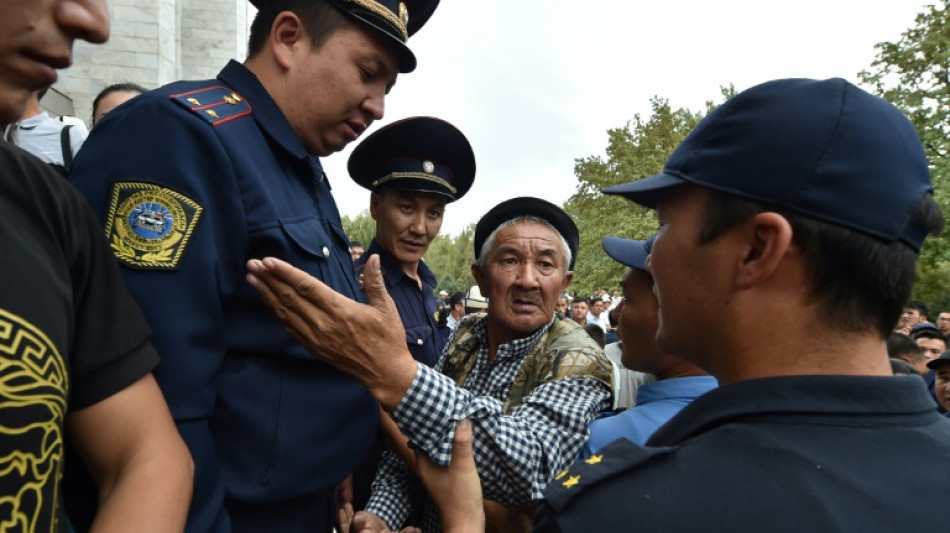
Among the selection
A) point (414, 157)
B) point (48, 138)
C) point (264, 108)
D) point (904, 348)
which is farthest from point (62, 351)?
point (904, 348)

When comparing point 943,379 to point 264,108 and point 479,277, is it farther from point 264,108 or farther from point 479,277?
point 264,108

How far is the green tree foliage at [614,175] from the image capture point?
92.2ft

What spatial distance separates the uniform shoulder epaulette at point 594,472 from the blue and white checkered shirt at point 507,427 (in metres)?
0.76

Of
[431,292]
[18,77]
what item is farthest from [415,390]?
[431,292]

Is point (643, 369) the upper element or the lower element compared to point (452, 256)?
upper

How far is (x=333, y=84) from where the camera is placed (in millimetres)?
1867

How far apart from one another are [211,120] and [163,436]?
716 mm

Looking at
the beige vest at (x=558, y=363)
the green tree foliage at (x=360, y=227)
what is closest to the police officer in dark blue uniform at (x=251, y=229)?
the beige vest at (x=558, y=363)

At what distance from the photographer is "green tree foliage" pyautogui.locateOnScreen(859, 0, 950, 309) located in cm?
1712

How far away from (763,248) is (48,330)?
1.12 meters

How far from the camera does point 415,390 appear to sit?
177 cm

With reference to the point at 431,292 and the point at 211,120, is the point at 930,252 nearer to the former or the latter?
the point at 431,292

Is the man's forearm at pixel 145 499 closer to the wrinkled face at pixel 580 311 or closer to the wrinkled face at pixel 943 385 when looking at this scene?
the wrinkled face at pixel 943 385

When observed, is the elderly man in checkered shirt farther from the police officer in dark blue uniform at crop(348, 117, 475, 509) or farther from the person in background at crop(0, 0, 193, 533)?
the police officer in dark blue uniform at crop(348, 117, 475, 509)
